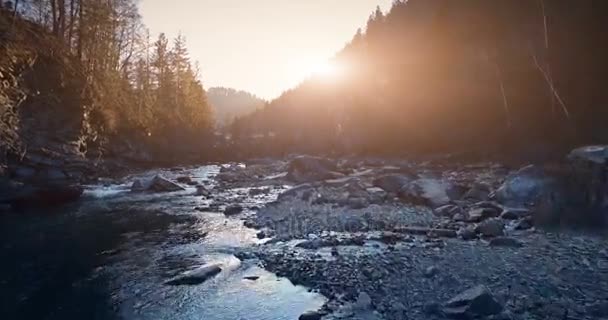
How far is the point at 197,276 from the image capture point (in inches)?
424

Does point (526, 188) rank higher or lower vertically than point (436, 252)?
higher

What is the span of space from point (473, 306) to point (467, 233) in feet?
19.0

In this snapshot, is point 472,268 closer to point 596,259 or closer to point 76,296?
point 596,259

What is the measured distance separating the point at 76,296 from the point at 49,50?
18132 mm

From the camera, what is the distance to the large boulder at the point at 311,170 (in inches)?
1151

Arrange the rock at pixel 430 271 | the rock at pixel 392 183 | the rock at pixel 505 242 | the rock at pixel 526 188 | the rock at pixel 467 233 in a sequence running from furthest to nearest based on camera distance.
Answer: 1. the rock at pixel 392 183
2. the rock at pixel 526 188
3. the rock at pixel 467 233
4. the rock at pixel 505 242
5. the rock at pixel 430 271

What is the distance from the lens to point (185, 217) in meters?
18.7

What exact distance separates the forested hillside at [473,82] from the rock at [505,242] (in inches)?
869

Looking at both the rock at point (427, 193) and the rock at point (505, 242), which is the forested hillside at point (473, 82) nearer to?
the rock at point (427, 193)

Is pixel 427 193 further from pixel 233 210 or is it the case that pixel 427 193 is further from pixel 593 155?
pixel 233 210

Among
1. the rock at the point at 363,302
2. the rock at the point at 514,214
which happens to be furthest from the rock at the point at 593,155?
the rock at the point at 363,302

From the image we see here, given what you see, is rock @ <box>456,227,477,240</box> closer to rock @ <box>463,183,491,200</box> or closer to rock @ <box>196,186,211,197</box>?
rock @ <box>463,183,491,200</box>

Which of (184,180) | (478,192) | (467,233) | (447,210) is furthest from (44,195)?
(478,192)

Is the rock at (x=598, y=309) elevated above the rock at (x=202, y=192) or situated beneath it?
situated beneath
